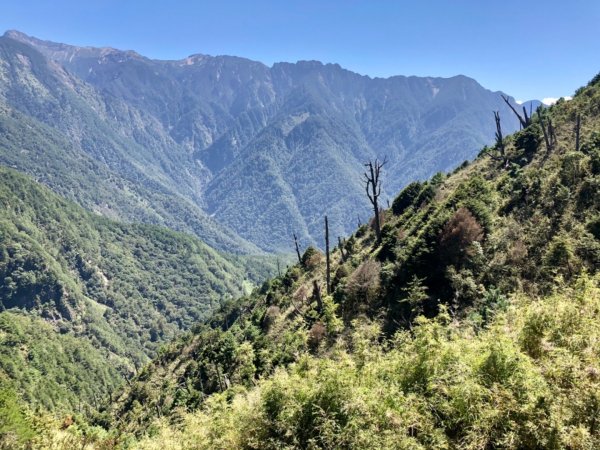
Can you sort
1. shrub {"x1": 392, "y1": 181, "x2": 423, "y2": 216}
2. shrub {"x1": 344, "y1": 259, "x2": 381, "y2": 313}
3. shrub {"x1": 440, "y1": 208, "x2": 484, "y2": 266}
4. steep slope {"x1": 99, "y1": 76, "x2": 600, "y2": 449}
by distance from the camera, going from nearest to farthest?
steep slope {"x1": 99, "y1": 76, "x2": 600, "y2": 449}, shrub {"x1": 440, "y1": 208, "x2": 484, "y2": 266}, shrub {"x1": 344, "y1": 259, "x2": 381, "y2": 313}, shrub {"x1": 392, "y1": 181, "x2": 423, "y2": 216}

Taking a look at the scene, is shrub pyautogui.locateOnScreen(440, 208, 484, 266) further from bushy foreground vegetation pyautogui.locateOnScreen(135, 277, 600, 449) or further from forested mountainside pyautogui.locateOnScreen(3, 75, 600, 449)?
bushy foreground vegetation pyautogui.locateOnScreen(135, 277, 600, 449)

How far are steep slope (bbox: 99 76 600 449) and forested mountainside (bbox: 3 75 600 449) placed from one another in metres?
0.07

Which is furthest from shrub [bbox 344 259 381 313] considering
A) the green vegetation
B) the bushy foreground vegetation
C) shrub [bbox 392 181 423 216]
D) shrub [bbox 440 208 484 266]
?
shrub [bbox 392 181 423 216]

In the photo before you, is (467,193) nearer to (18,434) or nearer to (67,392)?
(18,434)

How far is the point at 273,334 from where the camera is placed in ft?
161

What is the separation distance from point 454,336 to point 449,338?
3.78 m

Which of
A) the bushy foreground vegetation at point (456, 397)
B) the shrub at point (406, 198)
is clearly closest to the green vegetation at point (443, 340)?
the bushy foreground vegetation at point (456, 397)

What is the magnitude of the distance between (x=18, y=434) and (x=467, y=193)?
3678cm

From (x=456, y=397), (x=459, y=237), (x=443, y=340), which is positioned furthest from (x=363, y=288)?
(x=456, y=397)

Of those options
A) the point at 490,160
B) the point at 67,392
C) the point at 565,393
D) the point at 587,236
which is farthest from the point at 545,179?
the point at 67,392

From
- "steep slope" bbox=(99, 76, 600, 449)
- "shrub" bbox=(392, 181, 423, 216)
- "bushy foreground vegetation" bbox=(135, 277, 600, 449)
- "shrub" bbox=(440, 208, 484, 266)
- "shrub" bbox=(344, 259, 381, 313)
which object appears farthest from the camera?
"shrub" bbox=(392, 181, 423, 216)

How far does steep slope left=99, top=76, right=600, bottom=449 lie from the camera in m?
11.0

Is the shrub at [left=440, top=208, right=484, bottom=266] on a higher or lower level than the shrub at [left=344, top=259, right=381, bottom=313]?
higher

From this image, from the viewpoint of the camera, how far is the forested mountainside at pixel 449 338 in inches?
433
